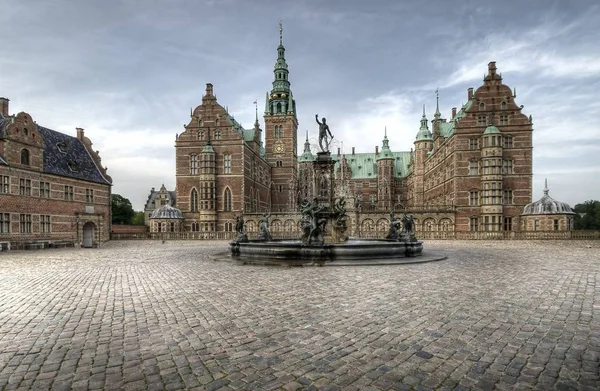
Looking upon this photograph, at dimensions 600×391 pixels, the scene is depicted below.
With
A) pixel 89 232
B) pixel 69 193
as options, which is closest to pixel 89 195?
pixel 69 193

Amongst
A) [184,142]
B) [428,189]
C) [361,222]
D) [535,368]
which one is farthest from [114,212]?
[535,368]

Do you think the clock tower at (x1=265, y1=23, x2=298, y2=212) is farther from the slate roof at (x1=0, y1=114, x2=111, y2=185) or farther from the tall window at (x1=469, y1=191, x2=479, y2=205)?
the slate roof at (x1=0, y1=114, x2=111, y2=185)

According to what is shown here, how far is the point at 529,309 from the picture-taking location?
23.5ft

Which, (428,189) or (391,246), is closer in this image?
(391,246)

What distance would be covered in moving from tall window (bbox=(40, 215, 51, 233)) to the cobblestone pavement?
75.2ft

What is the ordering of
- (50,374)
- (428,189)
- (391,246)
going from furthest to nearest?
(428,189) → (391,246) → (50,374)

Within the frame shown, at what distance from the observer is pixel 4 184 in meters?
26.0

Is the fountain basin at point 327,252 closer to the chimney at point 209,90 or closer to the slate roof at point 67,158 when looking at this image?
the slate roof at point 67,158

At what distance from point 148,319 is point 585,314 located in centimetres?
823

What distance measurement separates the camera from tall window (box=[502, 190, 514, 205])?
41.5 metres

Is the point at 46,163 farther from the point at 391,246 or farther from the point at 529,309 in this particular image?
the point at 529,309

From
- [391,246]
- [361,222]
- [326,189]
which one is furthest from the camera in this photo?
[361,222]

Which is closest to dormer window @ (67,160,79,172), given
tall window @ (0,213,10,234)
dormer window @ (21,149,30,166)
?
dormer window @ (21,149,30,166)

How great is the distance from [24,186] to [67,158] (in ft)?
20.6
